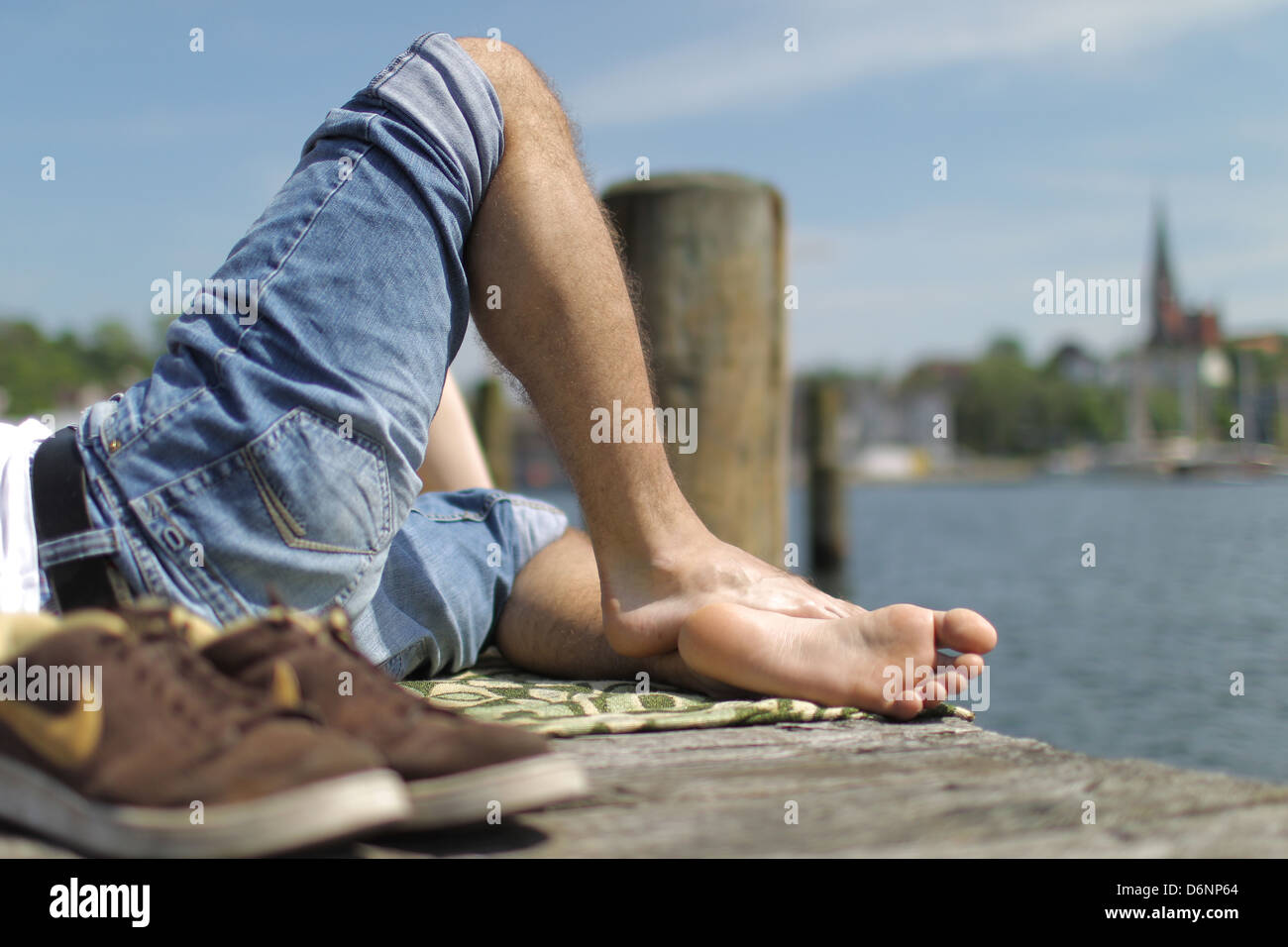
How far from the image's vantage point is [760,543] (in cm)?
348

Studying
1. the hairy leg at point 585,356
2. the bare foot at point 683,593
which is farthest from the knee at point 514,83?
the bare foot at point 683,593

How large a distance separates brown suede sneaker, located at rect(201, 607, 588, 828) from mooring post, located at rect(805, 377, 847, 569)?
11.5 meters

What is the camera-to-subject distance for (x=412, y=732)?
3.32 feet

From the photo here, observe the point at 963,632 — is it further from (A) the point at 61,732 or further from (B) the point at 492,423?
(B) the point at 492,423

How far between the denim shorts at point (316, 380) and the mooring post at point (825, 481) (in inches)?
435

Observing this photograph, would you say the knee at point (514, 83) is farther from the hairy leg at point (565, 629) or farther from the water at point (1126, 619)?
the water at point (1126, 619)

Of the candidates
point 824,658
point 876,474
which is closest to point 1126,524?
point 824,658

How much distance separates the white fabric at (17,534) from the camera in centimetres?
124

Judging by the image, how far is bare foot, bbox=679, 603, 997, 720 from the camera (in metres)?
1.57

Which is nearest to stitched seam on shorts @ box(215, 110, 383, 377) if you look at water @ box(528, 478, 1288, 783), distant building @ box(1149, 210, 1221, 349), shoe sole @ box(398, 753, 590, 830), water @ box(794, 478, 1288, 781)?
shoe sole @ box(398, 753, 590, 830)

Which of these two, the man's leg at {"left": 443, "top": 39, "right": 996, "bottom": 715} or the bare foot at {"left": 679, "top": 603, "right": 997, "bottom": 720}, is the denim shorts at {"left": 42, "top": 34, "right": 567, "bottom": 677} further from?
the bare foot at {"left": 679, "top": 603, "right": 997, "bottom": 720}

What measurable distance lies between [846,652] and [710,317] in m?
1.97
